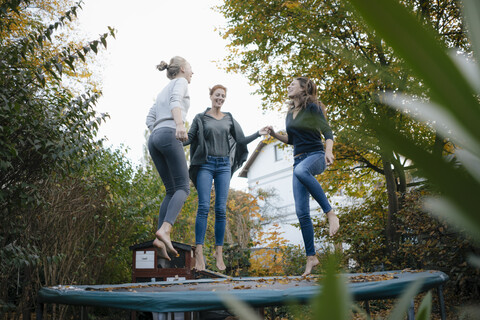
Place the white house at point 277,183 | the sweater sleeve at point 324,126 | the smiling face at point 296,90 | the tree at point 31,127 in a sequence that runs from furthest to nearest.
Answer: the white house at point 277,183 → the smiling face at point 296,90 → the tree at point 31,127 → the sweater sleeve at point 324,126

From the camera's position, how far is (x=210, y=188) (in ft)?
11.4

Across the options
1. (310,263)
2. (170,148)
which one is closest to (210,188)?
(170,148)

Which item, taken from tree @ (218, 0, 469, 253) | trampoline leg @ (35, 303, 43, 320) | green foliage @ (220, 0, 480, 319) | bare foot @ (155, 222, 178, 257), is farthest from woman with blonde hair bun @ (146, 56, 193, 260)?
tree @ (218, 0, 469, 253)

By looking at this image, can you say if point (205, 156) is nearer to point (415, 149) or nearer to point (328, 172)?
point (415, 149)

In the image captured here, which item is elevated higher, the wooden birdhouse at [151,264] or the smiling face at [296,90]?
the smiling face at [296,90]

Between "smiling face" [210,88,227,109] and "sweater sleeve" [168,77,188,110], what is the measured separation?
494 mm

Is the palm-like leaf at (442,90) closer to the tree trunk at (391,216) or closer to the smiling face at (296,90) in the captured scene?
the smiling face at (296,90)

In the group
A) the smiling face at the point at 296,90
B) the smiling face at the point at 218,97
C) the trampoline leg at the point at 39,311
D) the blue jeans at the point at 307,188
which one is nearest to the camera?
the trampoline leg at the point at 39,311

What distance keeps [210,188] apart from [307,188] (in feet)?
2.93

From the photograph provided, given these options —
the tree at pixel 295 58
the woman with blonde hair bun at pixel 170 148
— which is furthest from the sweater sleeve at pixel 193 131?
the tree at pixel 295 58

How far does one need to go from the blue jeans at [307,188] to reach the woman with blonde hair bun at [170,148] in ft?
2.80

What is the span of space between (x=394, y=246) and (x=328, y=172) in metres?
1.87

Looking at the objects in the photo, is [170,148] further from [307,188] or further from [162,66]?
[307,188]

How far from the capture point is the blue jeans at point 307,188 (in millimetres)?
2951
